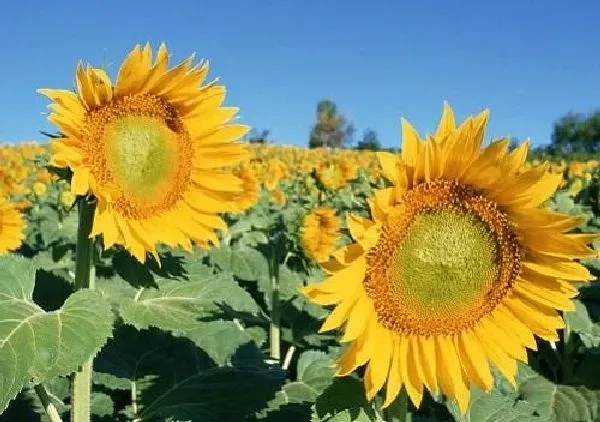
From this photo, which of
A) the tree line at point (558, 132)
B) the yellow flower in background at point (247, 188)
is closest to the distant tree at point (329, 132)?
the tree line at point (558, 132)

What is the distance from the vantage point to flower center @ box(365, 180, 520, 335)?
182 cm

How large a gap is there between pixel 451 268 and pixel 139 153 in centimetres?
91

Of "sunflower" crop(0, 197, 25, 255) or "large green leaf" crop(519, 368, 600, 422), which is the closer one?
"large green leaf" crop(519, 368, 600, 422)

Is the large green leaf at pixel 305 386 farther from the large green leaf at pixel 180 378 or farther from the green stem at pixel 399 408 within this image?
A: the green stem at pixel 399 408

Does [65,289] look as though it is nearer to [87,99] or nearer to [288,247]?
[87,99]

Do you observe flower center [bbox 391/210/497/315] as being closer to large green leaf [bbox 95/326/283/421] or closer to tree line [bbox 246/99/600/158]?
large green leaf [bbox 95/326/283/421]

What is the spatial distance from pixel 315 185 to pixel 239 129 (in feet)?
16.0

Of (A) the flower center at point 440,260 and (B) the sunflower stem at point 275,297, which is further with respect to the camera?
(B) the sunflower stem at point 275,297

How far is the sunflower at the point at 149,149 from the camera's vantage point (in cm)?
204

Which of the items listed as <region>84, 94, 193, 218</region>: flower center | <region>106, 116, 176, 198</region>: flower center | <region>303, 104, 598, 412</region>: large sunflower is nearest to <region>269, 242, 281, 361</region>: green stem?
<region>84, 94, 193, 218</region>: flower center

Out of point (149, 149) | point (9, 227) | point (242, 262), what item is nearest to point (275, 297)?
point (242, 262)

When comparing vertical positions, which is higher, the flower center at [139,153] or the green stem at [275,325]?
the flower center at [139,153]

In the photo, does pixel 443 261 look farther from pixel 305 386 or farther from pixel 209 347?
pixel 209 347

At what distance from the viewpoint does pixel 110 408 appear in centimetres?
274
